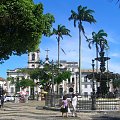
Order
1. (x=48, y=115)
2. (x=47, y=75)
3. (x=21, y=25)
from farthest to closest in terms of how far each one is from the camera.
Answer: (x=47, y=75)
(x=48, y=115)
(x=21, y=25)

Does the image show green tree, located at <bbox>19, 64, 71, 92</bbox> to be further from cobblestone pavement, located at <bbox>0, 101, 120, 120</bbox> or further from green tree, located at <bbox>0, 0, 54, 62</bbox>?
green tree, located at <bbox>0, 0, 54, 62</bbox>

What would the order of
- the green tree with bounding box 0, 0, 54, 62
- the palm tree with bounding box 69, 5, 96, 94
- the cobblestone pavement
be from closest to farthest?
1. the green tree with bounding box 0, 0, 54, 62
2. the cobblestone pavement
3. the palm tree with bounding box 69, 5, 96, 94

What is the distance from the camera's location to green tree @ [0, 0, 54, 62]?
17375mm

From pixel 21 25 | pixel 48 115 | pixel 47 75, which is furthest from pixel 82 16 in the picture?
pixel 21 25

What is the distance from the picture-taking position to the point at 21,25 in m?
17.8

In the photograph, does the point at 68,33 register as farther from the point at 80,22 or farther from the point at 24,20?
the point at 24,20

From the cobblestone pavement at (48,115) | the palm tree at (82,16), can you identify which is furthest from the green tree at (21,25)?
the palm tree at (82,16)

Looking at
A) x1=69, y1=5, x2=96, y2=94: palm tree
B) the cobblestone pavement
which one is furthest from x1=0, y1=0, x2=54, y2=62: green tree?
x1=69, y1=5, x2=96, y2=94: palm tree

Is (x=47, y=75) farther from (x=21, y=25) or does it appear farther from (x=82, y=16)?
(x=21, y=25)

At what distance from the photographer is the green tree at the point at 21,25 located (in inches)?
684

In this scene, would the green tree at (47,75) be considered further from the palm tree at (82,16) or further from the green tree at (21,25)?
the green tree at (21,25)

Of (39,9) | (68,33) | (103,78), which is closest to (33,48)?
(39,9)

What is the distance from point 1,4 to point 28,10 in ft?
3.55

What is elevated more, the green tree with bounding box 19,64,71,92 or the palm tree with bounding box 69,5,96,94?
the palm tree with bounding box 69,5,96,94
